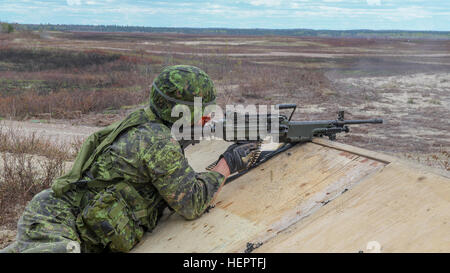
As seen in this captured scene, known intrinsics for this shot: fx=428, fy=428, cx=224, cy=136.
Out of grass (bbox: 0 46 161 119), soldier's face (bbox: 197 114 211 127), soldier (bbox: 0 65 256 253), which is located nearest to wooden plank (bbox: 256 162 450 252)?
soldier (bbox: 0 65 256 253)

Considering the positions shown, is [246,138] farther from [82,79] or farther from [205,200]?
[82,79]

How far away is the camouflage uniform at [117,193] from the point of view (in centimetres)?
263

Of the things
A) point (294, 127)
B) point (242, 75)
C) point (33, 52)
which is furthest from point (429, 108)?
point (33, 52)

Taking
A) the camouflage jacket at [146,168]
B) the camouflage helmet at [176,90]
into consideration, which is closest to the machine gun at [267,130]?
the camouflage helmet at [176,90]

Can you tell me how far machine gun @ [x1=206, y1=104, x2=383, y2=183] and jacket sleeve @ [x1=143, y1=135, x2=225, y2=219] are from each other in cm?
61

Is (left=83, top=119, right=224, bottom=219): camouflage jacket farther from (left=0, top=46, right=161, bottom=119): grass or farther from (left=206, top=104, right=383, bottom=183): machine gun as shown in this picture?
(left=0, top=46, right=161, bottom=119): grass

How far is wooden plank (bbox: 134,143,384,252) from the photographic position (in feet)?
9.20

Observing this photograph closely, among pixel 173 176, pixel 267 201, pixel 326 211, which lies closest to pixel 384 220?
pixel 326 211

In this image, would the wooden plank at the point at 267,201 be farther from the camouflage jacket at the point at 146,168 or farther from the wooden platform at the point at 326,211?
the camouflage jacket at the point at 146,168

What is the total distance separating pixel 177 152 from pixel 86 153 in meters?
0.70

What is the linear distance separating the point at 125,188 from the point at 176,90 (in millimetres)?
715

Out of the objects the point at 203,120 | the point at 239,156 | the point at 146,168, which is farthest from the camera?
the point at 239,156

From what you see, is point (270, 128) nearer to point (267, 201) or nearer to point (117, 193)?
point (267, 201)

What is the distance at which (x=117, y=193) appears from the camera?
2.70 m
